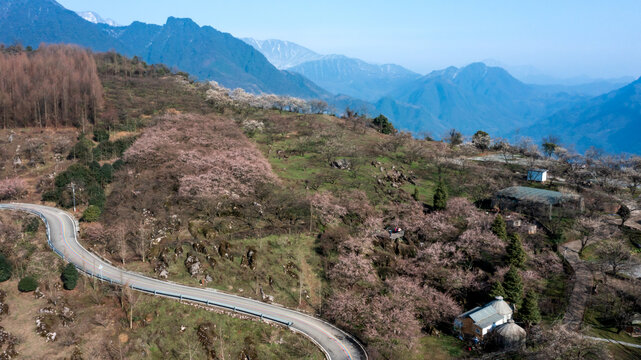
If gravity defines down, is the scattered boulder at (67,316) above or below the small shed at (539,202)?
below

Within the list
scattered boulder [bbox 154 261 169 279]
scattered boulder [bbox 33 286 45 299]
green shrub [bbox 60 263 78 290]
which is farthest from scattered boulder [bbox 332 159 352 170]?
scattered boulder [bbox 33 286 45 299]

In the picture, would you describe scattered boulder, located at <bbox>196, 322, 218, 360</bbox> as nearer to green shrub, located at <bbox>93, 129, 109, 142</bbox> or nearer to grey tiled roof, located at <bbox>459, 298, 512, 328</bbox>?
grey tiled roof, located at <bbox>459, 298, 512, 328</bbox>

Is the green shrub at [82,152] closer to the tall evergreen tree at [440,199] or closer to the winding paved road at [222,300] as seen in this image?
the winding paved road at [222,300]

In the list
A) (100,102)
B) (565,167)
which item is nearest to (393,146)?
(565,167)

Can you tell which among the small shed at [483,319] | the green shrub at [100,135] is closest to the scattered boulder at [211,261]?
the small shed at [483,319]

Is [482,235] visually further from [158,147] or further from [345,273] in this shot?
[158,147]

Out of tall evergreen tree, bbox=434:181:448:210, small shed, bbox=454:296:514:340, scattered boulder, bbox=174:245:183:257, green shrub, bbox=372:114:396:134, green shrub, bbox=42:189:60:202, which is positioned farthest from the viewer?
green shrub, bbox=372:114:396:134

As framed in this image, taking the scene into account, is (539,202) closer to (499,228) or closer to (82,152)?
(499,228)
